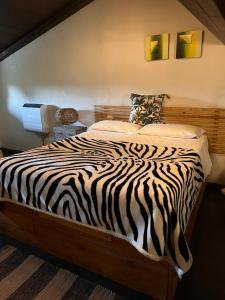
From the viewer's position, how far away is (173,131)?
261cm

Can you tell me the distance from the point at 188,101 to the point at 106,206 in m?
2.09

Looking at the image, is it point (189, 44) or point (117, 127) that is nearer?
point (189, 44)

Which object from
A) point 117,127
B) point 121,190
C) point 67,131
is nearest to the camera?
point 121,190

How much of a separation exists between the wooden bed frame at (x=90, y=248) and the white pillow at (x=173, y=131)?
149 centimetres

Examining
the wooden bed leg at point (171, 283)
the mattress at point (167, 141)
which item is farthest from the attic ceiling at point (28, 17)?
the wooden bed leg at point (171, 283)

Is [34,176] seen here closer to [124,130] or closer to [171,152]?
[171,152]

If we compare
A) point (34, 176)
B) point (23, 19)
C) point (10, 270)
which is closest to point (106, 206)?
point (34, 176)

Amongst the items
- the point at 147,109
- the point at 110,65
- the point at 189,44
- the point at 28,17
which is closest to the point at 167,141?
the point at 147,109

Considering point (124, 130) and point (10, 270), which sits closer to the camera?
point (10, 270)

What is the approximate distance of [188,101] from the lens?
9.73ft

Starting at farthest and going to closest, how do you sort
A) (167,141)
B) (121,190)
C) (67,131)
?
(67,131)
(167,141)
(121,190)

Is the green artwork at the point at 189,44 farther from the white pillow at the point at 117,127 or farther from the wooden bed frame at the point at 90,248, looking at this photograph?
the wooden bed frame at the point at 90,248

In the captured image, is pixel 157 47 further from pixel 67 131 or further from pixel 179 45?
pixel 67 131

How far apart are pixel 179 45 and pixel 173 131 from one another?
43.4 inches
